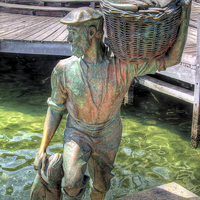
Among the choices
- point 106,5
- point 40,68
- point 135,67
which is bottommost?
point 40,68

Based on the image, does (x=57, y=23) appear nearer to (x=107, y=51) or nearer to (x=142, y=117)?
(x=142, y=117)

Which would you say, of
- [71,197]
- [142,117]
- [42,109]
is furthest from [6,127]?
[71,197]

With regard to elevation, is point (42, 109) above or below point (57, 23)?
below

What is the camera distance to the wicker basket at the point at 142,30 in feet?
6.41

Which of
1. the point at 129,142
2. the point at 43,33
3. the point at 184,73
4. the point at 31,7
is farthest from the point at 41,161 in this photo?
the point at 31,7

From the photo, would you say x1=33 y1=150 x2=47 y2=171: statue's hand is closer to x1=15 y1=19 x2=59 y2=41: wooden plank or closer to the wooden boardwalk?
the wooden boardwalk

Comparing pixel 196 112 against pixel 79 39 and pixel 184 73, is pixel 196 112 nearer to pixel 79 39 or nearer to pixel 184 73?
pixel 184 73

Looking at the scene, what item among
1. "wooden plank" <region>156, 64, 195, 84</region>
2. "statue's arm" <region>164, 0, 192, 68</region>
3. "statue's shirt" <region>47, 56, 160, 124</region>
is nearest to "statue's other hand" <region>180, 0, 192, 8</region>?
"statue's arm" <region>164, 0, 192, 68</region>

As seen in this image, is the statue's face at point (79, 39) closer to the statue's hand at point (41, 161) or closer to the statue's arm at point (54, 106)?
the statue's arm at point (54, 106)

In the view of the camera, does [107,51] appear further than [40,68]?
No

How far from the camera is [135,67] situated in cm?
234

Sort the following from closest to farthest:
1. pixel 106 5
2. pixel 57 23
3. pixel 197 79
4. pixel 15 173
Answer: pixel 106 5 → pixel 15 173 → pixel 197 79 → pixel 57 23

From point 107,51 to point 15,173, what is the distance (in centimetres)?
257

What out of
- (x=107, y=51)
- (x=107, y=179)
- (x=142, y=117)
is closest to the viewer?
(x=107, y=51)
